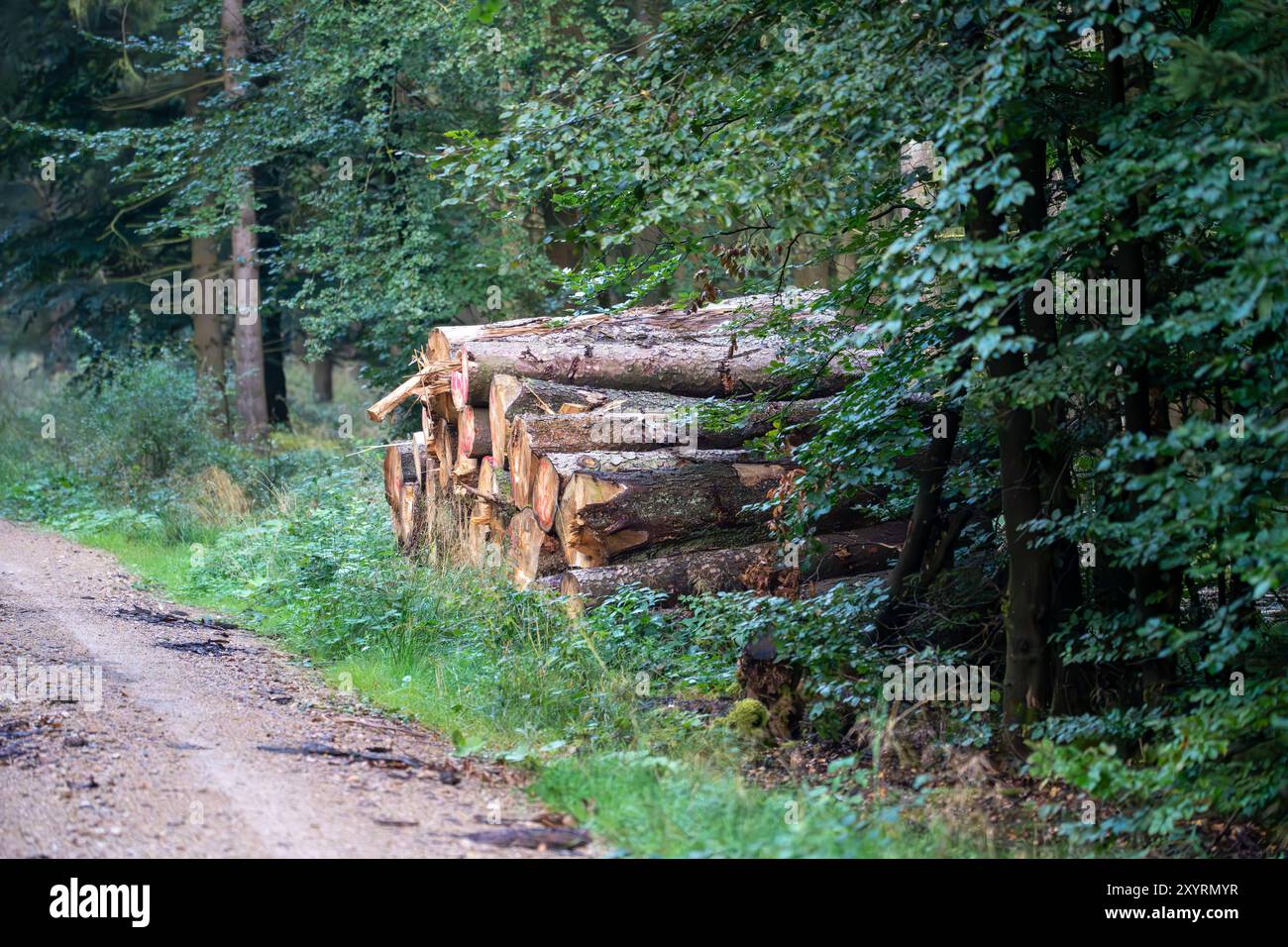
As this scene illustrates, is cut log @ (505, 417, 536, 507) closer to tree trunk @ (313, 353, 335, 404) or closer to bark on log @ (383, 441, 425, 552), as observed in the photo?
bark on log @ (383, 441, 425, 552)

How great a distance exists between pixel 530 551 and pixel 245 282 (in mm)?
11209

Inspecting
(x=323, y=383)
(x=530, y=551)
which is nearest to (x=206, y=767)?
(x=530, y=551)

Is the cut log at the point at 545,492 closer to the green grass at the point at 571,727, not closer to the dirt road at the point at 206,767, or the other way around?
the green grass at the point at 571,727

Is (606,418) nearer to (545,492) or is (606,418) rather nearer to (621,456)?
(621,456)

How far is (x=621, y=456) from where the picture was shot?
9.20 m

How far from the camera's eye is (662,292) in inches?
757

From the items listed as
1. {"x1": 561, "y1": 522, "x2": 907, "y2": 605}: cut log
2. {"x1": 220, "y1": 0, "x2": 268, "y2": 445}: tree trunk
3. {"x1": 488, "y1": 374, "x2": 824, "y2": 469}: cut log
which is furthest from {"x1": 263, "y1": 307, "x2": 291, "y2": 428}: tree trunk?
{"x1": 561, "y1": 522, "x2": 907, "y2": 605}: cut log

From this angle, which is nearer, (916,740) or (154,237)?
(916,740)

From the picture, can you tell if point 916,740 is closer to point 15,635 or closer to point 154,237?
point 15,635

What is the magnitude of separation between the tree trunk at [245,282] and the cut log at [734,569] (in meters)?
11.1

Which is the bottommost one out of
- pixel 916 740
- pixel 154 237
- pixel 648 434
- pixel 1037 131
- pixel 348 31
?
pixel 916 740

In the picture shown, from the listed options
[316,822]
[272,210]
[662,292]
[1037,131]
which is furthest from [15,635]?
[272,210]

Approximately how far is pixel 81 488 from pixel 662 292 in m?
9.25

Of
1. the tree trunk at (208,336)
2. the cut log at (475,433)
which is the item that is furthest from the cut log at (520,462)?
the tree trunk at (208,336)
